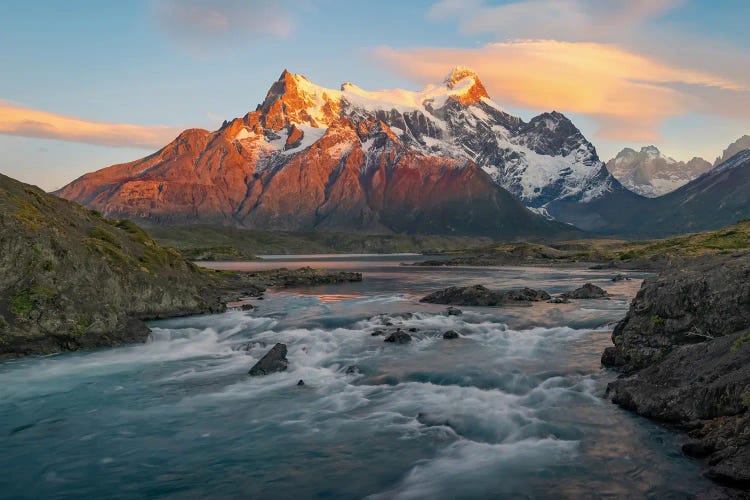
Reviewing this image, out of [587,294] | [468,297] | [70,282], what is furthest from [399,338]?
[587,294]

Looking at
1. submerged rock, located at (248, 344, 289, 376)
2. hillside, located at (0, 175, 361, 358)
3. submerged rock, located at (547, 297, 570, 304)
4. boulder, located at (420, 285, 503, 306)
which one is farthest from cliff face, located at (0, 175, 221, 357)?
submerged rock, located at (547, 297, 570, 304)

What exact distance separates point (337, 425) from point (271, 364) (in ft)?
→ 39.7

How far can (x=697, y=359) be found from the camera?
2295cm

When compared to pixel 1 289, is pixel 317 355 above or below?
below

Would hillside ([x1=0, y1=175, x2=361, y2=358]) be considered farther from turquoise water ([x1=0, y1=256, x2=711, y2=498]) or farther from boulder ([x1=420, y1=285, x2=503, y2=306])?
boulder ([x1=420, y1=285, x2=503, y2=306])

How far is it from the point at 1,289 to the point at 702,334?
46.8m

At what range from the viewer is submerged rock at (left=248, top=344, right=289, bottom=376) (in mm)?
34688

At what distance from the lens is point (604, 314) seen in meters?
55.3

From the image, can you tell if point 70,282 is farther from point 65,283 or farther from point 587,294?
point 587,294

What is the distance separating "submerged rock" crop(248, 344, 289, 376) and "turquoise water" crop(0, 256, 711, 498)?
2.94 feet

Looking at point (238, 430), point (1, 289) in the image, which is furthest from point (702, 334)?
point (1, 289)

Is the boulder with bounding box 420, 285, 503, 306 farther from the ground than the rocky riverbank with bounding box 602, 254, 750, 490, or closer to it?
closer to it

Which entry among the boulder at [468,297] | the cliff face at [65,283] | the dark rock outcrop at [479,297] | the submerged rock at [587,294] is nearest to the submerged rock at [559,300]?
the submerged rock at [587,294]

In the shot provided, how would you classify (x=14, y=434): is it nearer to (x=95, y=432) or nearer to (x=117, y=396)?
(x=95, y=432)
